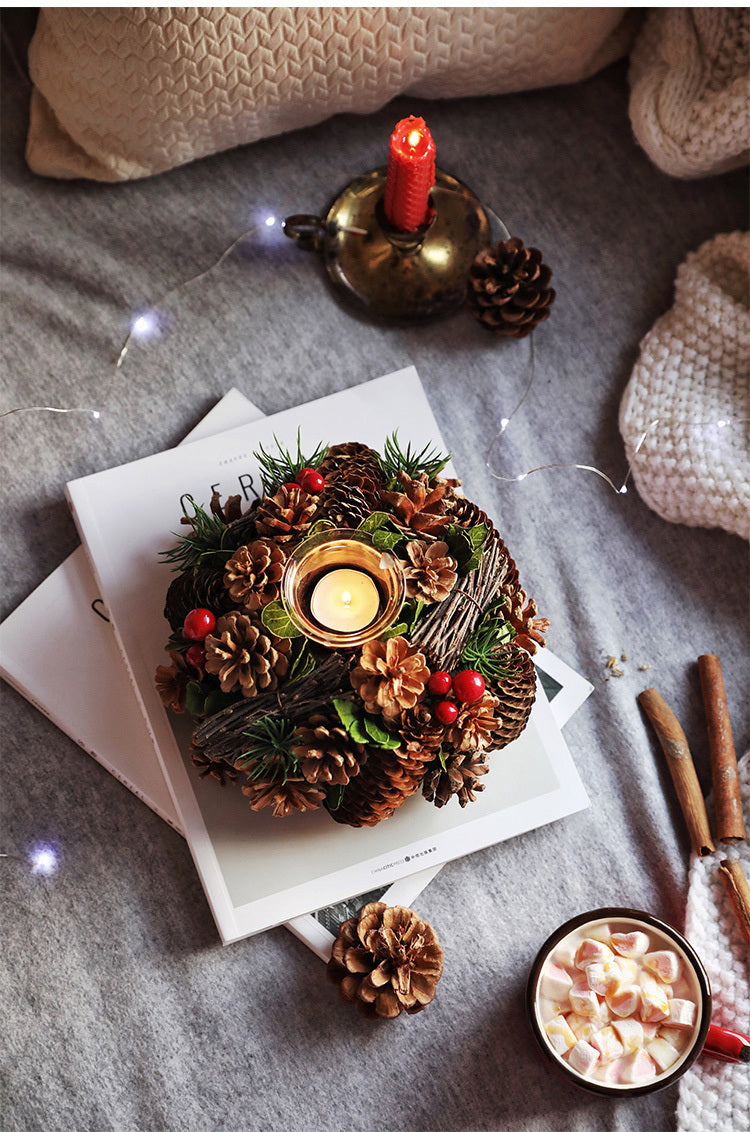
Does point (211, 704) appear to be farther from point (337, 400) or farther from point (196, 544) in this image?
point (337, 400)

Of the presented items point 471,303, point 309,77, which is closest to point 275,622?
point 471,303

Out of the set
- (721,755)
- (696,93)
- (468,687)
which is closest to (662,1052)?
(721,755)

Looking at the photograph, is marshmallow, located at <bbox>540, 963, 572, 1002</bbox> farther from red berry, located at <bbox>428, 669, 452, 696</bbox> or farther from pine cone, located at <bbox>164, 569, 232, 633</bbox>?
pine cone, located at <bbox>164, 569, 232, 633</bbox>

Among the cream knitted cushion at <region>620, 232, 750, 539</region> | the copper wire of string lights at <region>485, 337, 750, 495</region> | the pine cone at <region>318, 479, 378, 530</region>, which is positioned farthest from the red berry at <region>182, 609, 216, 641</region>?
the cream knitted cushion at <region>620, 232, 750, 539</region>

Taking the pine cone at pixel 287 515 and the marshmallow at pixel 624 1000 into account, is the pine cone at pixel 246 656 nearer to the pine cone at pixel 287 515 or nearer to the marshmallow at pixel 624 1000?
the pine cone at pixel 287 515

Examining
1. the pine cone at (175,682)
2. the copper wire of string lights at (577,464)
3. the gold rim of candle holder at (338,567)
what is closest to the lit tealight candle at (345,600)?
the gold rim of candle holder at (338,567)

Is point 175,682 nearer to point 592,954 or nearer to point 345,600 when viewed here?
point 345,600
